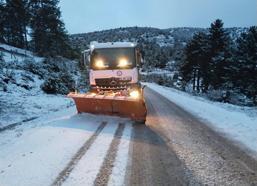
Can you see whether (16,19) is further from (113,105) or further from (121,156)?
(121,156)

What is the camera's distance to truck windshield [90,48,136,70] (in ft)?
48.8

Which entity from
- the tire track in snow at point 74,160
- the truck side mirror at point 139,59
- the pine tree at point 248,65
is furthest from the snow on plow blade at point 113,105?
the pine tree at point 248,65

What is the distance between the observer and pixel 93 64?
1501cm

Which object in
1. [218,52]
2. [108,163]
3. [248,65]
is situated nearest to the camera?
[108,163]

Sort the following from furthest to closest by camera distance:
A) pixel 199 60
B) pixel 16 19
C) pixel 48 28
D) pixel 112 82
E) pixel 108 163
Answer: pixel 16 19
pixel 48 28
pixel 199 60
pixel 112 82
pixel 108 163

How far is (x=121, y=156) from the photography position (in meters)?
7.48

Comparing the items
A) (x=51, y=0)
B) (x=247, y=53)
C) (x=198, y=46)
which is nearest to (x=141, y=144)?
(x=247, y=53)

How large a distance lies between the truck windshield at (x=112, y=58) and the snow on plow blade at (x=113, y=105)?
2210 mm

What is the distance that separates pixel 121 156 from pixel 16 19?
53973 mm

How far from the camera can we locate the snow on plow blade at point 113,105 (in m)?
11.4

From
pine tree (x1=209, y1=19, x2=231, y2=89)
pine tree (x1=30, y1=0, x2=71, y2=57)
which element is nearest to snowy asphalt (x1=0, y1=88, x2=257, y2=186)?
pine tree (x1=209, y1=19, x2=231, y2=89)

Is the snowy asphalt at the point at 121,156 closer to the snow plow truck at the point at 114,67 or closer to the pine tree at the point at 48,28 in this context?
the snow plow truck at the point at 114,67

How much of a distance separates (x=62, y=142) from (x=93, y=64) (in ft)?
21.6

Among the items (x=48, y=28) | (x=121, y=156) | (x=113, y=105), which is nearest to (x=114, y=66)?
(x=113, y=105)
